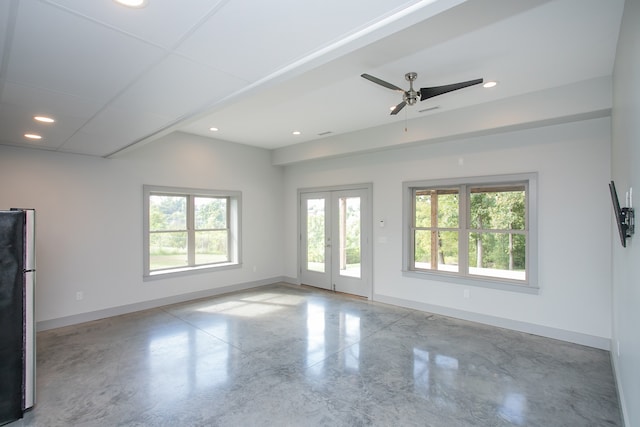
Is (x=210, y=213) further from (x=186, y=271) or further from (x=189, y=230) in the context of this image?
(x=186, y=271)

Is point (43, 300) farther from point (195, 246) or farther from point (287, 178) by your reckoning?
point (287, 178)

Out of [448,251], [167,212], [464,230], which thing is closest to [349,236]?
[448,251]

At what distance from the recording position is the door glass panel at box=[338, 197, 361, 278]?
6238 mm

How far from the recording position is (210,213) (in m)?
6.46

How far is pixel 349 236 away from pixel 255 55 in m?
4.75

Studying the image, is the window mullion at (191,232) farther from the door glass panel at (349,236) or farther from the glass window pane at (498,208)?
the glass window pane at (498,208)

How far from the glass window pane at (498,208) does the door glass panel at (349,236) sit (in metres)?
2.14

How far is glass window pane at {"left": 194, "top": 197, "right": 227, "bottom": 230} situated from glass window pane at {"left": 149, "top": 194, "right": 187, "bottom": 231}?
266mm

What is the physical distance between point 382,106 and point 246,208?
3712 millimetres

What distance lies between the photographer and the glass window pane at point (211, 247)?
20.6 ft

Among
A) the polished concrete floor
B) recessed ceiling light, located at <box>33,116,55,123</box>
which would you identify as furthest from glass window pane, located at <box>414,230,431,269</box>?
recessed ceiling light, located at <box>33,116,55,123</box>

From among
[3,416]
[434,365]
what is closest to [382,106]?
[434,365]

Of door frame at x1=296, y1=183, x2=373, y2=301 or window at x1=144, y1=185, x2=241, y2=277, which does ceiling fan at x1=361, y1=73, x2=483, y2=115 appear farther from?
window at x1=144, y1=185, x2=241, y2=277

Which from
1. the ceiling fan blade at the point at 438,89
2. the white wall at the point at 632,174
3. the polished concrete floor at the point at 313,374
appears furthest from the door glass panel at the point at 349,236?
the white wall at the point at 632,174
